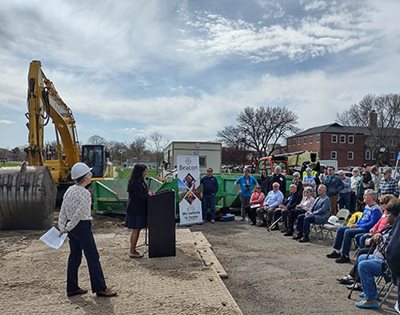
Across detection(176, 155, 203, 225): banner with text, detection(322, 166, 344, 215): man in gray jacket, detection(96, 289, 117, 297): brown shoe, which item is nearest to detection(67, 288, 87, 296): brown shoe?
detection(96, 289, 117, 297): brown shoe

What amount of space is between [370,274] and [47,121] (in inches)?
392

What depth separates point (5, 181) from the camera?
31.2 ft

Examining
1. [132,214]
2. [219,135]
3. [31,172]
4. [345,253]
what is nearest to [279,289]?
[345,253]

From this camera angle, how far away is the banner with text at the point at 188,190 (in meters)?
11.3

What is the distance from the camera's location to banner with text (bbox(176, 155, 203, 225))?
37.1ft

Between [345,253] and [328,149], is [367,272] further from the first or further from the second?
[328,149]

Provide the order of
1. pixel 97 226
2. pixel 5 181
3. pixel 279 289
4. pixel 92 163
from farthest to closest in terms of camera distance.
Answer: pixel 92 163 < pixel 97 226 < pixel 5 181 < pixel 279 289

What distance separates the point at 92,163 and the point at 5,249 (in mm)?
10725

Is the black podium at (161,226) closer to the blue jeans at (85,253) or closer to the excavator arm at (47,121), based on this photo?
the blue jeans at (85,253)

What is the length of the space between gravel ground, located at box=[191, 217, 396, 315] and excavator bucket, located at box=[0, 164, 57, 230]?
13.7 feet

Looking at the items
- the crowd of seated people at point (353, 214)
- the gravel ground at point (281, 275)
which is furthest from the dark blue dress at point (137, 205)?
the crowd of seated people at point (353, 214)

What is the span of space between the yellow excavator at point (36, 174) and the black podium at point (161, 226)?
13.2 feet

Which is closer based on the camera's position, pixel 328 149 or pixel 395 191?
pixel 395 191

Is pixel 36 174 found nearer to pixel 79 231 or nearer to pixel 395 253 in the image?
pixel 79 231
